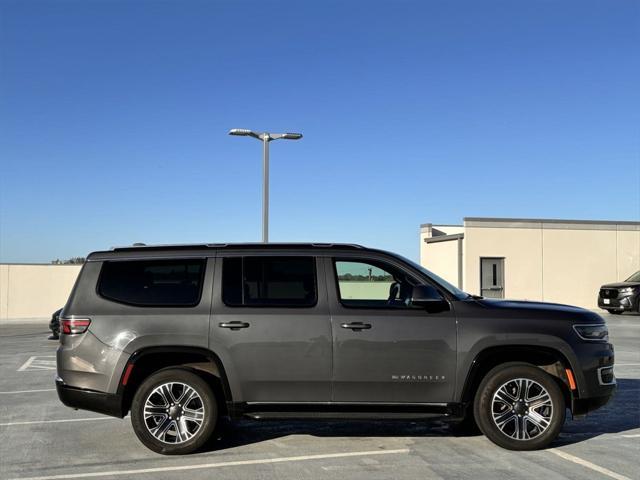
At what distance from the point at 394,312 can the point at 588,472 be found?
2109 millimetres

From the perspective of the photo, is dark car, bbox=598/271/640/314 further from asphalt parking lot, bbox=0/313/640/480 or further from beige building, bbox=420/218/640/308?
asphalt parking lot, bbox=0/313/640/480

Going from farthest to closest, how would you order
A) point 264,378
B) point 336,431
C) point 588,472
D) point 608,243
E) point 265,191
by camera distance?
point 608,243 < point 265,191 < point 336,431 < point 264,378 < point 588,472

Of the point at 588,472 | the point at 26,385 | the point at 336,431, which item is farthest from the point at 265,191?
the point at 588,472

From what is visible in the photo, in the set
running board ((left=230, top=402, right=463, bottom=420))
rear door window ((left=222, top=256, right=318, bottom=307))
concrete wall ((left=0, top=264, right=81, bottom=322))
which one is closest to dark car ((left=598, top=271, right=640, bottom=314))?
running board ((left=230, top=402, right=463, bottom=420))

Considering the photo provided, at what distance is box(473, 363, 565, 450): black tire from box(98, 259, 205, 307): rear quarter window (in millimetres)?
2893

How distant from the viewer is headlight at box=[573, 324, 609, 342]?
20.2 feet

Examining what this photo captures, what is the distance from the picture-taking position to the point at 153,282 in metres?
6.29

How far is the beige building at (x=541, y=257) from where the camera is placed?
27141mm

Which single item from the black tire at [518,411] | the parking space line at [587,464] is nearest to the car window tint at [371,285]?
the black tire at [518,411]

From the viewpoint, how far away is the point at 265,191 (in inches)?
800

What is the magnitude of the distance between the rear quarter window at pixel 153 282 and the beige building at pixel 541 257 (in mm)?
21594

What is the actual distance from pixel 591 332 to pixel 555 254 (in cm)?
2285

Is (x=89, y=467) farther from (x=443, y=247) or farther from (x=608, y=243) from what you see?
(x=608, y=243)

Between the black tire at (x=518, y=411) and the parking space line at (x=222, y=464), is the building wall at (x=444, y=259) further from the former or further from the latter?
the parking space line at (x=222, y=464)
